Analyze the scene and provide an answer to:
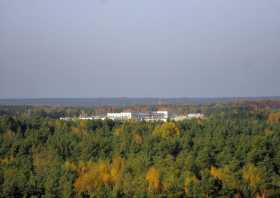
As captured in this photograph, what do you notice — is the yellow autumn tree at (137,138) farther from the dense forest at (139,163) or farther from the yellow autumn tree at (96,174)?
the yellow autumn tree at (96,174)

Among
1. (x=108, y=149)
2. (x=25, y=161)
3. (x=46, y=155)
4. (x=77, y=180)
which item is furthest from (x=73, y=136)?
(x=77, y=180)

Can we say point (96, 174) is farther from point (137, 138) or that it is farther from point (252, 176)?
point (137, 138)

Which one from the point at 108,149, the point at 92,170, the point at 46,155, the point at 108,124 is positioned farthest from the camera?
the point at 108,124

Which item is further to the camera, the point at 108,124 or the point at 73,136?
the point at 108,124

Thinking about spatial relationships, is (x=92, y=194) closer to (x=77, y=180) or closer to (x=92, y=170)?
(x=77, y=180)

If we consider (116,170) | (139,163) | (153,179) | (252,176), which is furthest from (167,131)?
(153,179)

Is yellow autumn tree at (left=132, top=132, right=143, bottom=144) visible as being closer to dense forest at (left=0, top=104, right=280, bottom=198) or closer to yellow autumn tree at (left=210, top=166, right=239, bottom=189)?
dense forest at (left=0, top=104, right=280, bottom=198)

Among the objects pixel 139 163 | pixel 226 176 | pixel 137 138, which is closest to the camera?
pixel 226 176

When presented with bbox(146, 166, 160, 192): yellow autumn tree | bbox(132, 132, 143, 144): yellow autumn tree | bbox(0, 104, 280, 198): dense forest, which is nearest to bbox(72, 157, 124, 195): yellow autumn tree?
bbox(0, 104, 280, 198): dense forest
